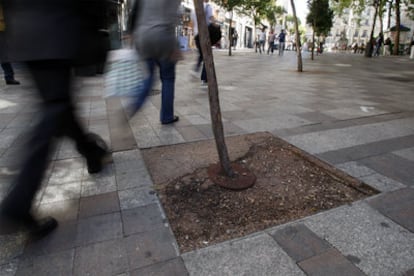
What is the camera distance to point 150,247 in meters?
1.86

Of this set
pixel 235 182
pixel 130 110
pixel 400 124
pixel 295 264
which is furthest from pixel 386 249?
pixel 400 124

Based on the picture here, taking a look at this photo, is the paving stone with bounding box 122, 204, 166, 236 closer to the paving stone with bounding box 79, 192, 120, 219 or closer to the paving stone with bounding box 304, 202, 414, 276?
the paving stone with bounding box 79, 192, 120, 219

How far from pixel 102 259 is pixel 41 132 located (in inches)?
32.8

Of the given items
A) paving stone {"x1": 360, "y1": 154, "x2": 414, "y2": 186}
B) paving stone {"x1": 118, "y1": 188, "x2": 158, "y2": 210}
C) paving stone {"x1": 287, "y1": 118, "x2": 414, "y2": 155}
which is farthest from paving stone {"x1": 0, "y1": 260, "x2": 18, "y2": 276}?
paving stone {"x1": 360, "y1": 154, "x2": 414, "y2": 186}

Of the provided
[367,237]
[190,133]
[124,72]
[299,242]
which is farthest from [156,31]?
[190,133]

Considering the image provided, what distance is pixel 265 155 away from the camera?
3236mm

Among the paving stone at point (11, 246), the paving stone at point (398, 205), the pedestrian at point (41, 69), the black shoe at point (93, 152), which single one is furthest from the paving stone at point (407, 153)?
the paving stone at point (11, 246)

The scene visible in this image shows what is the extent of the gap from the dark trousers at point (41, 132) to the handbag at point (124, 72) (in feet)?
1.19

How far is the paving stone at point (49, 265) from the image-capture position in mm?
1652

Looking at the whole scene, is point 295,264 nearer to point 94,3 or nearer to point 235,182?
point 235,182

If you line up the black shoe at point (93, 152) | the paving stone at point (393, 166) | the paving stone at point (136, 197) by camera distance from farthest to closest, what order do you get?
the paving stone at point (393, 166) < the black shoe at point (93, 152) < the paving stone at point (136, 197)

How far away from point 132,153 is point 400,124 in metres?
4.04

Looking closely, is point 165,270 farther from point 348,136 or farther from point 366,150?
point 348,136

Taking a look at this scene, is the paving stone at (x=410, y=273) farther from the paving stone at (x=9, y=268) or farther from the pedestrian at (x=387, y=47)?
the pedestrian at (x=387, y=47)
